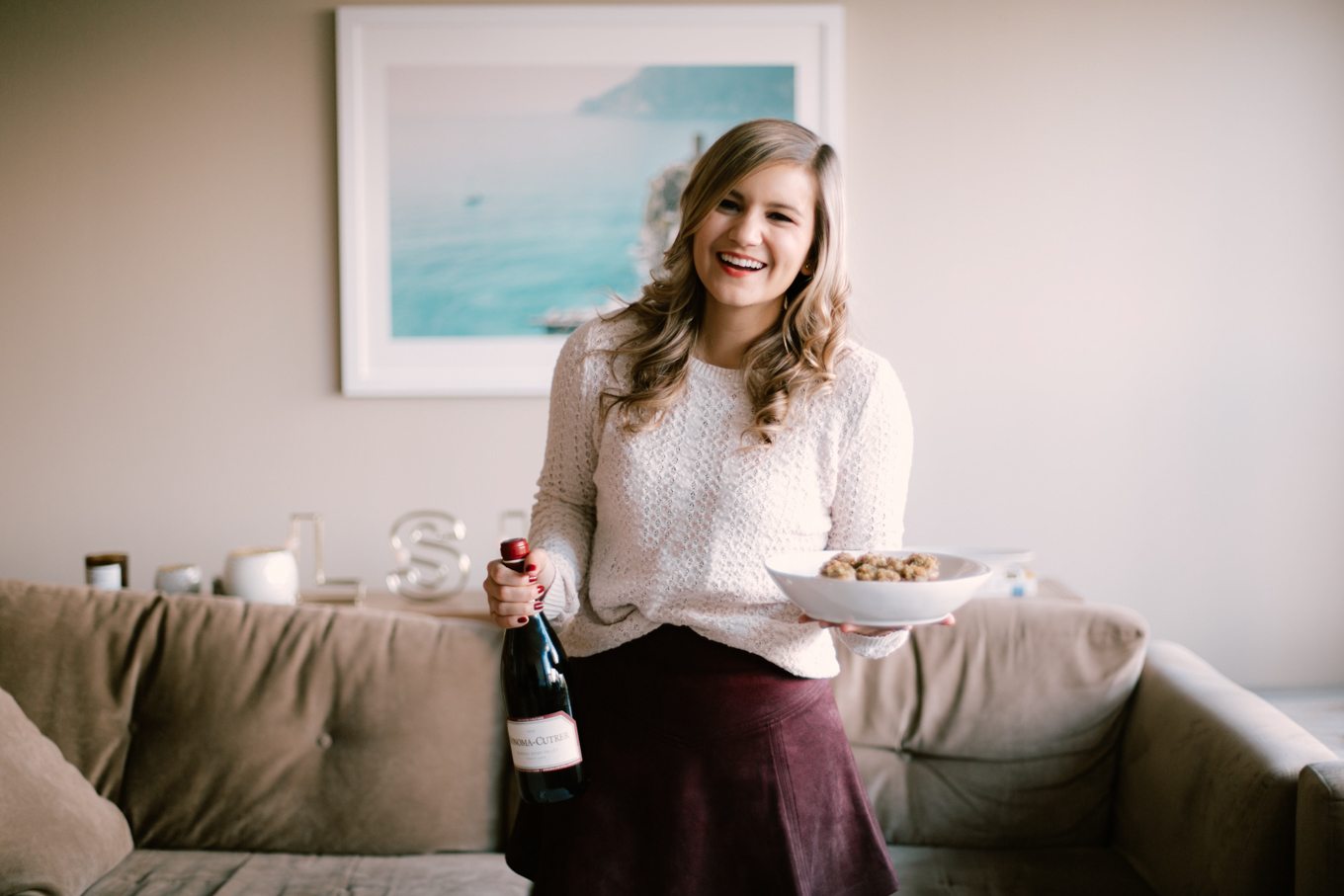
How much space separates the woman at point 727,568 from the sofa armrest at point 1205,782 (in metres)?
0.64

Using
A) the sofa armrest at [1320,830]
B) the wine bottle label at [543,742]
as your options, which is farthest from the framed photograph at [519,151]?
the sofa armrest at [1320,830]

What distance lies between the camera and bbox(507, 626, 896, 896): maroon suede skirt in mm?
1392

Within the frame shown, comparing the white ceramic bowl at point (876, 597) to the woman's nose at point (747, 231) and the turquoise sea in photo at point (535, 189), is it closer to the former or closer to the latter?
the woman's nose at point (747, 231)

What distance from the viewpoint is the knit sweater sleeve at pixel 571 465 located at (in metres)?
1.53

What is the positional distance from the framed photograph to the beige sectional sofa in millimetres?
922

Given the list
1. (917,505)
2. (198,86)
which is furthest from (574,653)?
(198,86)

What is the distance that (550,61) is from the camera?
289 cm

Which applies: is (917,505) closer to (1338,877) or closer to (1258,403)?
(1258,403)

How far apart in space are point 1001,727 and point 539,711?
1.03 metres

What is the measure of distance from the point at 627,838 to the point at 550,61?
83.0 inches

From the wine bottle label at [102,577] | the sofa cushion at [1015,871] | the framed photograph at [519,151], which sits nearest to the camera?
the sofa cushion at [1015,871]

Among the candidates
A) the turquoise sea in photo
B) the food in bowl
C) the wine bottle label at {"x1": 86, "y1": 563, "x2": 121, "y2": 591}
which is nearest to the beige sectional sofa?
the wine bottle label at {"x1": 86, "y1": 563, "x2": 121, "y2": 591}

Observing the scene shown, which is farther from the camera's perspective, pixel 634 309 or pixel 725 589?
pixel 634 309

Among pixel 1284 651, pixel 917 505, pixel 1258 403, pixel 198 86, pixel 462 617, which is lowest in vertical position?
pixel 1284 651
